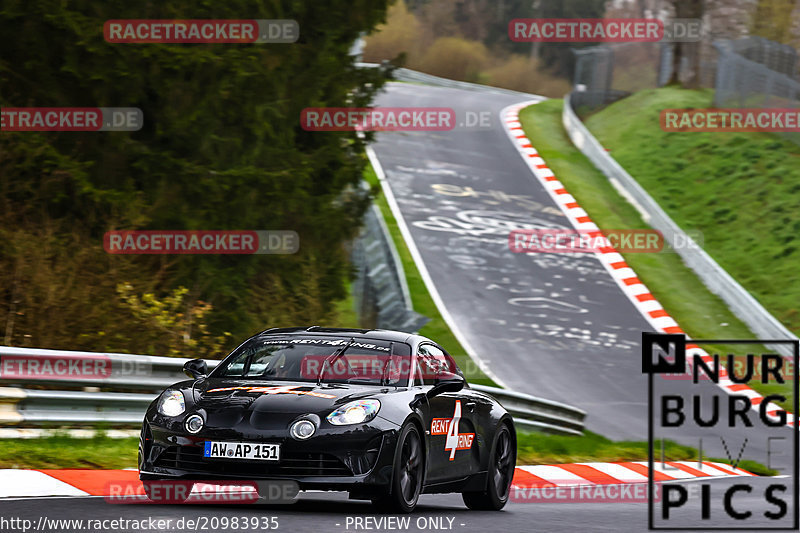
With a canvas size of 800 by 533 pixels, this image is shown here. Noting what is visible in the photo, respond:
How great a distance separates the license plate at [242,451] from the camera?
8453 mm

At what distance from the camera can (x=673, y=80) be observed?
4659 centimetres

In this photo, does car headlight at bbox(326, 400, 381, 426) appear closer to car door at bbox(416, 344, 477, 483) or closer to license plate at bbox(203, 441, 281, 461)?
license plate at bbox(203, 441, 281, 461)

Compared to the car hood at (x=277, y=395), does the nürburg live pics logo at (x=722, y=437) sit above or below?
below

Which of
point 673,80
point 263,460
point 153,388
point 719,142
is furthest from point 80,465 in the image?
point 673,80

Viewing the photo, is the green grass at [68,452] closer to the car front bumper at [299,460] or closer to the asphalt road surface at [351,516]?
the asphalt road surface at [351,516]

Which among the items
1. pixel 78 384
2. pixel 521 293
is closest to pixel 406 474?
pixel 78 384

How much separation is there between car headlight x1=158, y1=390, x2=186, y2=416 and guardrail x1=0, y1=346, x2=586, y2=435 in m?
2.69

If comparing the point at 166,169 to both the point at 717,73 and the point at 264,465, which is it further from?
the point at 717,73

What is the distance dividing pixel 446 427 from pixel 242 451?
1927mm

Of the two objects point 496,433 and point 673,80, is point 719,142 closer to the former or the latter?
point 673,80

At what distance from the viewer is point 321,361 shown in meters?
9.51

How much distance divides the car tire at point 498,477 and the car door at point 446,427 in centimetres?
35

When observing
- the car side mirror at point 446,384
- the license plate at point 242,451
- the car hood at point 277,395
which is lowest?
the license plate at point 242,451

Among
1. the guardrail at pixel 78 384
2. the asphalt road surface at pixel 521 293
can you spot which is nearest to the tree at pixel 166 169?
the guardrail at pixel 78 384
